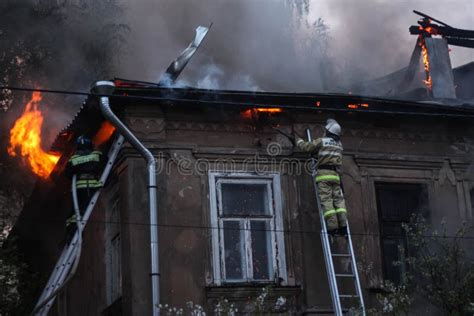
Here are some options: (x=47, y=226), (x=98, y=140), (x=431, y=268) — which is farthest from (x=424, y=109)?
(x=47, y=226)

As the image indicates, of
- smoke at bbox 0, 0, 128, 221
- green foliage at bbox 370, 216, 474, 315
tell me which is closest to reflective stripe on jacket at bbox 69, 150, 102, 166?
green foliage at bbox 370, 216, 474, 315

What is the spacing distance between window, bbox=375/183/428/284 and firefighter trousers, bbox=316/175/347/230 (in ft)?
3.83

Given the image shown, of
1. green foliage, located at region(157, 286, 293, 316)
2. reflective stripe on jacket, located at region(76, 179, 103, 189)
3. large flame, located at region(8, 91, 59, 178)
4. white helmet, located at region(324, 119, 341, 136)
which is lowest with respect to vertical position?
green foliage, located at region(157, 286, 293, 316)

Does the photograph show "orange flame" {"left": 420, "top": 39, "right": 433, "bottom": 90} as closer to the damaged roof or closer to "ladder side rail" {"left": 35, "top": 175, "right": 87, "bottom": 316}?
the damaged roof

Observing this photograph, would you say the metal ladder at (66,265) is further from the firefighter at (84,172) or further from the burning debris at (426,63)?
Result: the burning debris at (426,63)

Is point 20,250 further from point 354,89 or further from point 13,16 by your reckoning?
point 354,89

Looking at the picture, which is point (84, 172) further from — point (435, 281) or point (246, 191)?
point (435, 281)

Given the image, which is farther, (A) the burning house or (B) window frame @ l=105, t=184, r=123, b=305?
(B) window frame @ l=105, t=184, r=123, b=305

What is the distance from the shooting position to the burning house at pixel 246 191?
10922 millimetres

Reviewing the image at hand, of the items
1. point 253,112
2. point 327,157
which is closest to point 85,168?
point 253,112

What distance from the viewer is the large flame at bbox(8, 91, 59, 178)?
14350mm

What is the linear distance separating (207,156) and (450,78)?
619 centimetres

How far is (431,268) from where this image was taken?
10688 millimetres

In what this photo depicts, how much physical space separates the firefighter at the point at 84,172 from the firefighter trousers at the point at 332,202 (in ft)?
9.11
